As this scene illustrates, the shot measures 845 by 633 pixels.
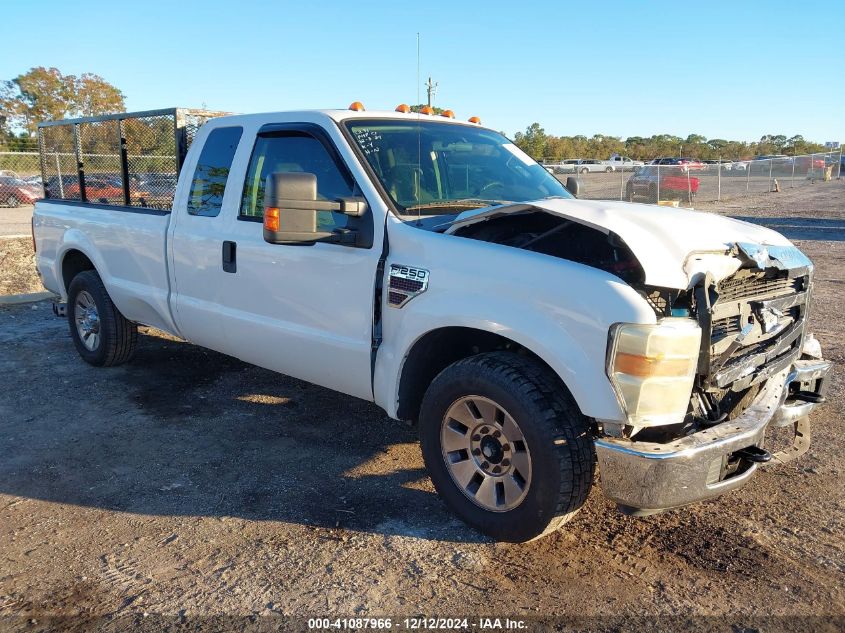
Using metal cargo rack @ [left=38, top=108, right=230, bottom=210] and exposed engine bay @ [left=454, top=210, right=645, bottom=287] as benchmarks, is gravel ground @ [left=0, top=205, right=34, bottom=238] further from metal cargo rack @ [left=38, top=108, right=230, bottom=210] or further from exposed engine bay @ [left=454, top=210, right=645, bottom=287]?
exposed engine bay @ [left=454, top=210, right=645, bottom=287]

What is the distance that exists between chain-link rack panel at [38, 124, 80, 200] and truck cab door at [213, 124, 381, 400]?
113 inches

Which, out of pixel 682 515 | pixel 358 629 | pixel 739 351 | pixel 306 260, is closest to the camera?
pixel 358 629

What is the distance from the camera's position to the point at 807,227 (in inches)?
674

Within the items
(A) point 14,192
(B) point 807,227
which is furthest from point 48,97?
(B) point 807,227

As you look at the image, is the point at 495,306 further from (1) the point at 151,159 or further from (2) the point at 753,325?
(1) the point at 151,159

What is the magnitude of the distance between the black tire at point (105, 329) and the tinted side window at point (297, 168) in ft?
7.15

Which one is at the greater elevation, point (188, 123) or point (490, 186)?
point (188, 123)

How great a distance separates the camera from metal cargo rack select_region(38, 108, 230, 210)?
5367mm

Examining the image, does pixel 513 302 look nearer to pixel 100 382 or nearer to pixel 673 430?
pixel 673 430

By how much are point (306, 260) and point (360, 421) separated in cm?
141

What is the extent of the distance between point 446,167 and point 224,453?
7.38 ft

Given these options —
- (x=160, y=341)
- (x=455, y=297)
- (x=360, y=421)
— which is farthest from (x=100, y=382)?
(x=455, y=297)

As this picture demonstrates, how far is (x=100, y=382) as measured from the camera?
586 centimetres

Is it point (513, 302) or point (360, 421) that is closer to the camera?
point (513, 302)
